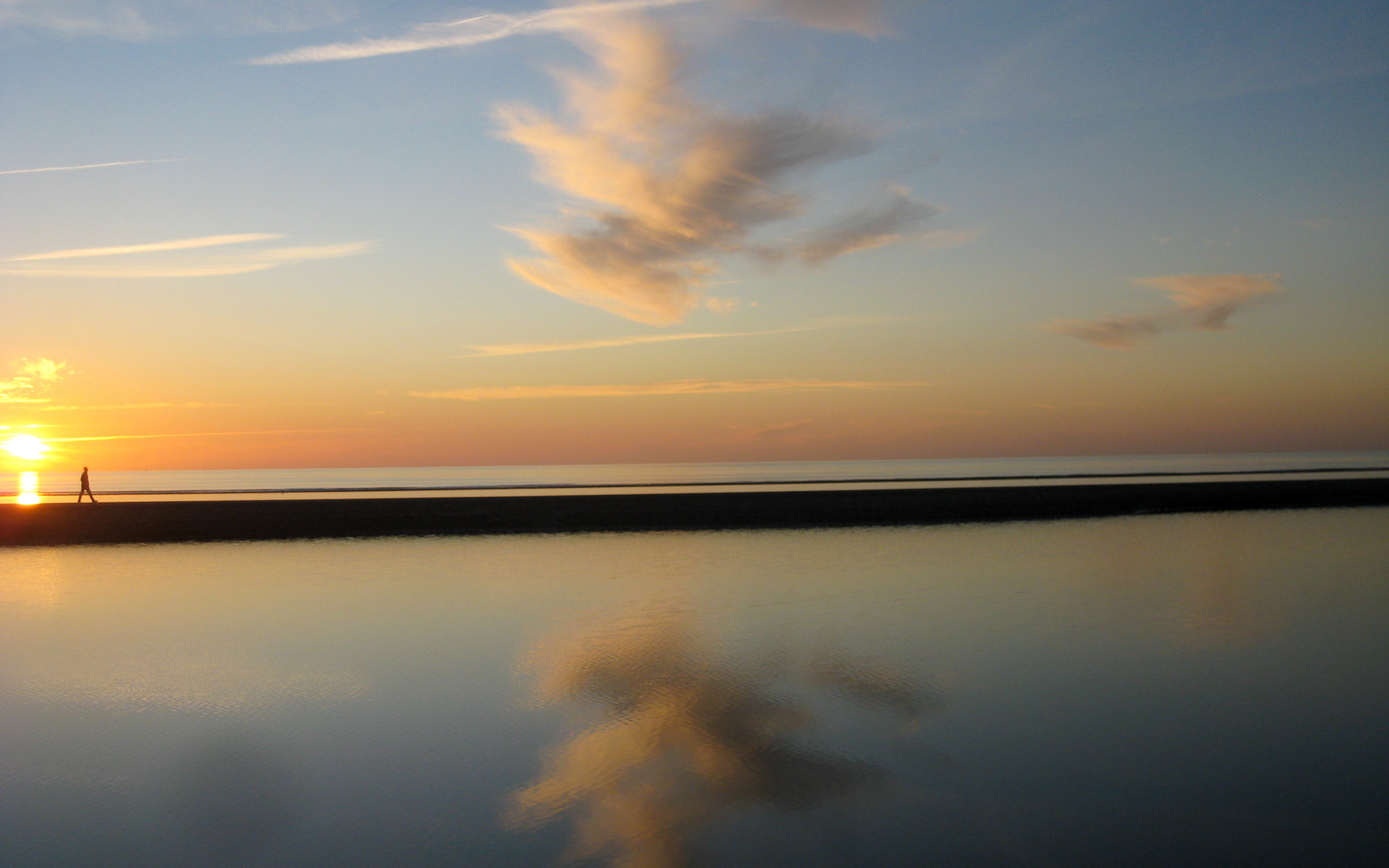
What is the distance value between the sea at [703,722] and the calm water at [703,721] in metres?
0.04

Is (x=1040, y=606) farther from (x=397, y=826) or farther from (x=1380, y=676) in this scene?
(x=397, y=826)

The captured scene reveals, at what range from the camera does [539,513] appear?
93.6 ft

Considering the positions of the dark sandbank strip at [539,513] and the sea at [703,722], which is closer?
the sea at [703,722]

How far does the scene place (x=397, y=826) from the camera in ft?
19.9

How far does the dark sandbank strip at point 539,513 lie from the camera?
26.4 meters

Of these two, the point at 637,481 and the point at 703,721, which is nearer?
the point at 703,721

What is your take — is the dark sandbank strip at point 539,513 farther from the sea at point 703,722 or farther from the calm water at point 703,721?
the sea at point 703,722

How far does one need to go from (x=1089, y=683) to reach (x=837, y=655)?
283 centimetres

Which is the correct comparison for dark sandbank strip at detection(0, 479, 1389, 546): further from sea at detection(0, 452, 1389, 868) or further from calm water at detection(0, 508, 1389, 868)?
sea at detection(0, 452, 1389, 868)

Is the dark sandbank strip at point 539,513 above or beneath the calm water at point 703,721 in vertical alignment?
above

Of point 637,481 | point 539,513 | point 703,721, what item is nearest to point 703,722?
point 703,721

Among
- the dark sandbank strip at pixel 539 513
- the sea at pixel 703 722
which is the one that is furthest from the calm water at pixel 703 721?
the dark sandbank strip at pixel 539 513

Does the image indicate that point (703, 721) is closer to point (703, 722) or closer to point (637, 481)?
point (703, 722)

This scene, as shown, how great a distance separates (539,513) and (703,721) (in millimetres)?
20911
